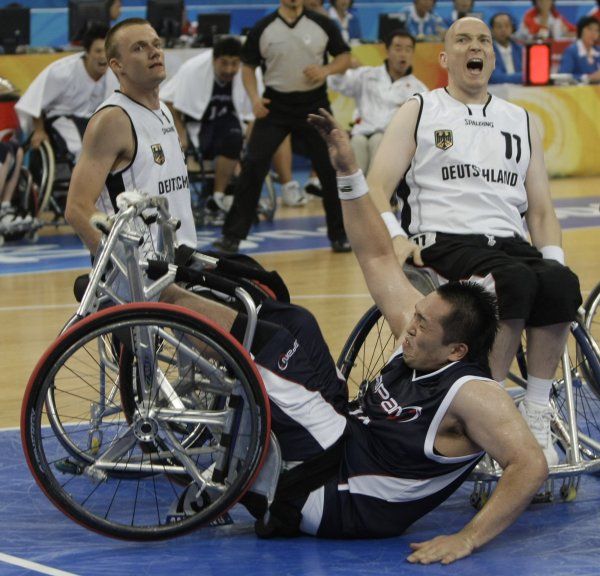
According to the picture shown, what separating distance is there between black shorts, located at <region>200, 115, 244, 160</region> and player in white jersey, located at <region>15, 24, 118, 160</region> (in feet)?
3.27

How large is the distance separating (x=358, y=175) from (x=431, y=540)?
48.6 inches

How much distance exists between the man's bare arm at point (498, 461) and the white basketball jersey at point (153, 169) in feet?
4.94

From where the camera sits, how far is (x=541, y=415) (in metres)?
4.71

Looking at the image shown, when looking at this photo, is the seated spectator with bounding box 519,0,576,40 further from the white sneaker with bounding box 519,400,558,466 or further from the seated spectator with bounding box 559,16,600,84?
the white sneaker with bounding box 519,400,558,466

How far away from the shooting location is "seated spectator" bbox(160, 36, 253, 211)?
1170 cm

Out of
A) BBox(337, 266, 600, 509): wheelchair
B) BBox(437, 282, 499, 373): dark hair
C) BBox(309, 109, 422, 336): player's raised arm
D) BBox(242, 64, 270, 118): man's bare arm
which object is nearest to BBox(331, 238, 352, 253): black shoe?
BBox(242, 64, 270, 118): man's bare arm

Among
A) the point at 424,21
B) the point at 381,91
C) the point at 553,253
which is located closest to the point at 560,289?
the point at 553,253

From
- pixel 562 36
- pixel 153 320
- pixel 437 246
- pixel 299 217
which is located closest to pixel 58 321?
pixel 437 246

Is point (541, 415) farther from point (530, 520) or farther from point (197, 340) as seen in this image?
point (197, 340)

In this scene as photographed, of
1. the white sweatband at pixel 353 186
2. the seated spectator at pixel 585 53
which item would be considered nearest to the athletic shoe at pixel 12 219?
the white sweatband at pixel 353 186

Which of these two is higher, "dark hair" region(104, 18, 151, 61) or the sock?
"dark hair" region(104, 18, 151, 61)

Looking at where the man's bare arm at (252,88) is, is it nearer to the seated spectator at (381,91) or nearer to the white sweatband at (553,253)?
the seated spectator at (381,91)

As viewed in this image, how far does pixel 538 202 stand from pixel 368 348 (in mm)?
1074

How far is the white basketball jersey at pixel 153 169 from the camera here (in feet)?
17.0
